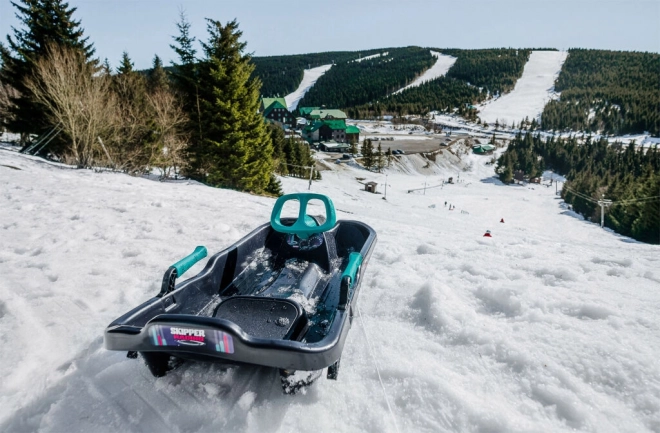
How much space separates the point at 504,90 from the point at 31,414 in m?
180

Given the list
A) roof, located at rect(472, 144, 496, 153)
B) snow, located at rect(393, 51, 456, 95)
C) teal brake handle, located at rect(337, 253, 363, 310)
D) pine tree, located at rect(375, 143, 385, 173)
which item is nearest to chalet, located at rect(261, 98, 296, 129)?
pine tree, located at rect(375, 143, 385, 173)

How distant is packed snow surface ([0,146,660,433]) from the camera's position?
192cm

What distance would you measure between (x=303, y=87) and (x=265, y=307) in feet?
601

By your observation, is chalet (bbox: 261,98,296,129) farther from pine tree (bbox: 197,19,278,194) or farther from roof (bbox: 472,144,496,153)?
pine tree (bbox: 197,19,278,194)

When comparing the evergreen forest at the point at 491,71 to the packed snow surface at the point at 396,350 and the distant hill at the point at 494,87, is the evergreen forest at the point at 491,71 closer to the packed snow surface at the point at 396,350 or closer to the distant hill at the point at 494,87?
the distant hill at the point at 494,87

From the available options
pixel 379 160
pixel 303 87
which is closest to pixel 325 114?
pixel 379 160

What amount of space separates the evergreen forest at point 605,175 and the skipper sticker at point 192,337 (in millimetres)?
38849

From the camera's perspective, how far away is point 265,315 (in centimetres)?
251

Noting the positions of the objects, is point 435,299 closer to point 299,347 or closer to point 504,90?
point 299,347

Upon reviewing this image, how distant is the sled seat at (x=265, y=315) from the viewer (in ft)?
7.84

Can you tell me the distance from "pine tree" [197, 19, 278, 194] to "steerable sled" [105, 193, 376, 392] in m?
15.0

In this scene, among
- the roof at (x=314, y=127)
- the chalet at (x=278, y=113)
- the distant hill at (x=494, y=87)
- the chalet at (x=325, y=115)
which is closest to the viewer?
the roof at (x=314, y=127)

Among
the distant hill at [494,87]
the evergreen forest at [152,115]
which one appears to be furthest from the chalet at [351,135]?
the evergreen forest at [152,115]

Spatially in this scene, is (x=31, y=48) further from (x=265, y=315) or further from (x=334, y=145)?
(x=334, y=145)
